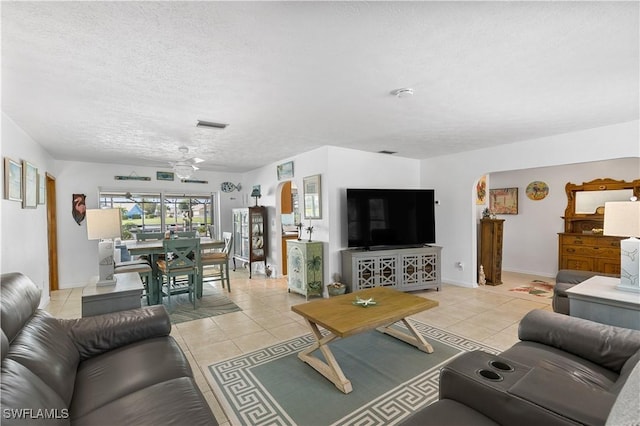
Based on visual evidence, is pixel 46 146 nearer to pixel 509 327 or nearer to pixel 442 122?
pixel 442 122

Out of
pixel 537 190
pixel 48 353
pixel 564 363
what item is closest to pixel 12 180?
pixel 48 353

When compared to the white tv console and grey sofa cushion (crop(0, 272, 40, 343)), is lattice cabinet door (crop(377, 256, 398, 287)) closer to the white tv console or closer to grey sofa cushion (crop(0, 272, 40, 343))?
the white tv console

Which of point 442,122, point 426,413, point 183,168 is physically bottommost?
point 426,413

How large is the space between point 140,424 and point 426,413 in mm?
1226

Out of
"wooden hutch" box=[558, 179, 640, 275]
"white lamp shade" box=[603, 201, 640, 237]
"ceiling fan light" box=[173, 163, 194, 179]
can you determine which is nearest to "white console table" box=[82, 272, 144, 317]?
"ceiling fan light" box=[173, 163, 194, 179]

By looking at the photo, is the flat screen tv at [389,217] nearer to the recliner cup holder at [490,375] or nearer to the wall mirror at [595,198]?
the wall mirror at [595,198]

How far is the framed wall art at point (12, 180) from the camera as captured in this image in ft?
9.46

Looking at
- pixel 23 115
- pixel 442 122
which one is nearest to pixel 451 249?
pixel 442 122

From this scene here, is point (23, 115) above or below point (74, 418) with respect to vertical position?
above

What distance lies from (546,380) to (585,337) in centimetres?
82

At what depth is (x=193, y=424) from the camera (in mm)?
1235

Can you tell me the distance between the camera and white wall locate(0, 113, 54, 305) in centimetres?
293

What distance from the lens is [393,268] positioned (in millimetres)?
4707

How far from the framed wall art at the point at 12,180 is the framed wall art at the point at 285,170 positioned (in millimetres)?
3543
